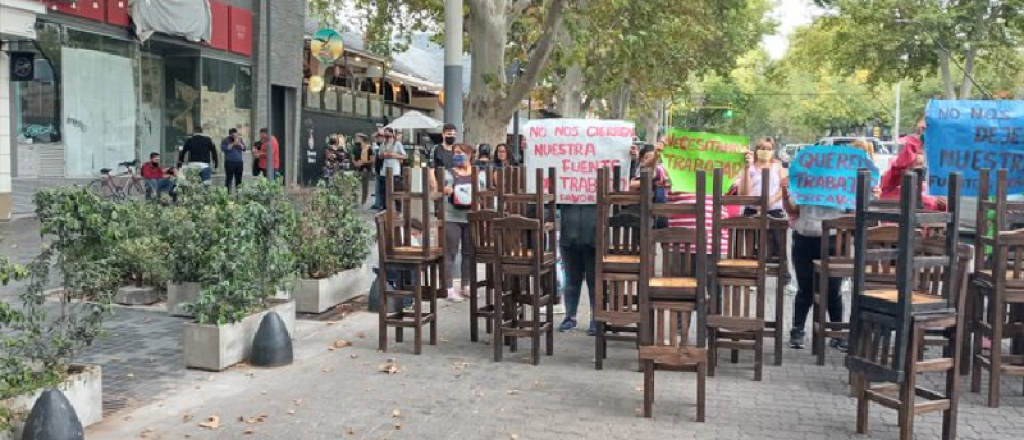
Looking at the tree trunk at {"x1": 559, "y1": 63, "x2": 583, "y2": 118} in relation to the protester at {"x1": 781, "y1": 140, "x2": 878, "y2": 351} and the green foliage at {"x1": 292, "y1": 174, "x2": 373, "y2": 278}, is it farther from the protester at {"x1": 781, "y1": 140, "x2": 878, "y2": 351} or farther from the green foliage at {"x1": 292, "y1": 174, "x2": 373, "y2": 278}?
the protester at {"x1": 781, "y1": 140, "x2": 878, "y2": 351}

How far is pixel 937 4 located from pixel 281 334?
2655cm

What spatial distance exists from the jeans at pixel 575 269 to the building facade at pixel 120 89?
11.1 m

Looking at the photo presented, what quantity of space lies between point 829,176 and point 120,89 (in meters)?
15.6

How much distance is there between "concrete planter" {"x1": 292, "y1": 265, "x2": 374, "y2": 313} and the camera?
31.1 feet

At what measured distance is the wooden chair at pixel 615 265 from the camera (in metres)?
6.44

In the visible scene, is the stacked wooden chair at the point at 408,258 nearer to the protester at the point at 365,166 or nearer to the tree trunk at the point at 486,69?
the tree trunk at the point at 486,69

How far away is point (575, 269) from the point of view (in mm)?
8680

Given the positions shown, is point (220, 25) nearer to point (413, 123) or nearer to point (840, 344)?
point (413, 123)

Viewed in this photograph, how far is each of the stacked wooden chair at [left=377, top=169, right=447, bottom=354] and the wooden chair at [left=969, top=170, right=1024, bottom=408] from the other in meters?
4.26

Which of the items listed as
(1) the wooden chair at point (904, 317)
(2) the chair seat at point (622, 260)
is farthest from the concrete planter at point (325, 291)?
(1) the wooden chair at point (904, 317)

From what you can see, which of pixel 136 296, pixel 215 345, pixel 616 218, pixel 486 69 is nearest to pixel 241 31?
pixel 486 69

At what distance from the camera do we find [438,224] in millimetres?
8328

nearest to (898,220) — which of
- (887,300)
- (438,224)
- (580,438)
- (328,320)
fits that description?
(887,300)

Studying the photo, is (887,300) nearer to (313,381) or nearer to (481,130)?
(313,381)
